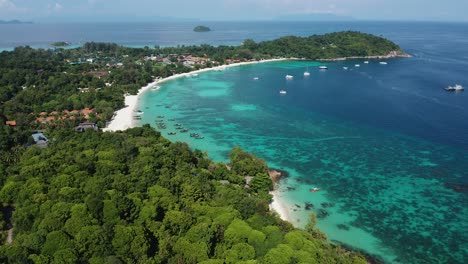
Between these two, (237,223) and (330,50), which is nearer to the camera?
(237,223)

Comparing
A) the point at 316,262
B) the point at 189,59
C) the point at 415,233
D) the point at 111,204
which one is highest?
the point at 189,59

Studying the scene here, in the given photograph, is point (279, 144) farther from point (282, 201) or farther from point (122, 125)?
point (122, 125)

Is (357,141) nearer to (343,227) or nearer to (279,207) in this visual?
(343,227)

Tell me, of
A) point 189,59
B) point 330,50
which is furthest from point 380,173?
point 330,50

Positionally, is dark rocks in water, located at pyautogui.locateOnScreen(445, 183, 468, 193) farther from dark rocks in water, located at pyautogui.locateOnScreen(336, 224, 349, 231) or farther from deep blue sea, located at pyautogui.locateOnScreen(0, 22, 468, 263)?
dark rocks in water, located at pyautogui.locateOnScreen(336, 224, 349, 231)

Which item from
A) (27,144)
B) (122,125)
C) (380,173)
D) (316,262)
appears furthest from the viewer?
(122,125)

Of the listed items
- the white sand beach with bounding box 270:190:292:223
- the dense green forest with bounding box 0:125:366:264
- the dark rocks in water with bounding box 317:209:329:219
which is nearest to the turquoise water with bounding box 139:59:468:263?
the dark rocks in water with bounding box 317:209:329:219
